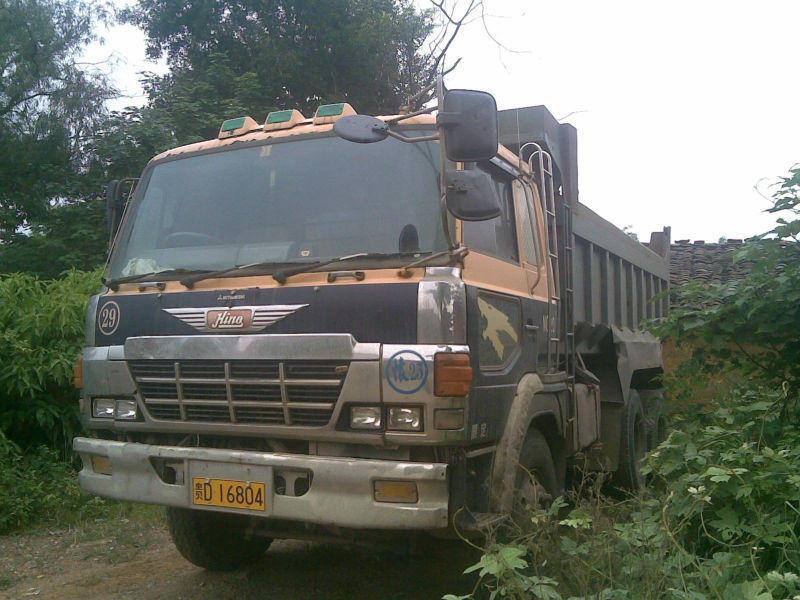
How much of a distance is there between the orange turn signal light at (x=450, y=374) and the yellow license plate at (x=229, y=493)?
36.3 inches

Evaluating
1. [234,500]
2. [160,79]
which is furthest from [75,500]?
[160,79]

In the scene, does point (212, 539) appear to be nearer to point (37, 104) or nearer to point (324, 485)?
point (324, 485)

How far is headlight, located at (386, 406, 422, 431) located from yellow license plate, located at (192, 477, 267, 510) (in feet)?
2.17

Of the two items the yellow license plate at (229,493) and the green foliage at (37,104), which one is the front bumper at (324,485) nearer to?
the yellow license plate at (229,493)

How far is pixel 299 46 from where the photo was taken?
16312 millimetres

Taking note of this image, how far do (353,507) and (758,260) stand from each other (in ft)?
9.57

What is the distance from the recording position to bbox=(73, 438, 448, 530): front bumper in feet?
10.8

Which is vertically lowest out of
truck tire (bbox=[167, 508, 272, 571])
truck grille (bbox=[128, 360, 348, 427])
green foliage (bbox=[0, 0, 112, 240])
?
truck tire (bbox=[167, 508, 272, 571])

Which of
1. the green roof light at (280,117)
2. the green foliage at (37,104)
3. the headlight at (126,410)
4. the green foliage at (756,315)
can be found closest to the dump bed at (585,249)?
the green foliage at (756,315)

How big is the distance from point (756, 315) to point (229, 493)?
10.6 ft

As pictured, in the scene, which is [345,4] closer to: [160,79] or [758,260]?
[160,79]

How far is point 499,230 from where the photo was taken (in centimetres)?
426

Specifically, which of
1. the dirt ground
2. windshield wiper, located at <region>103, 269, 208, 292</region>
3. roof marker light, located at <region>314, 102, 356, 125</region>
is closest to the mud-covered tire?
the dirt ground

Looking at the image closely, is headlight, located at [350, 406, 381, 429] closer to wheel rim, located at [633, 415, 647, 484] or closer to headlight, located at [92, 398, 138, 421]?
headlight, located at [92, 398, 138, 421]
